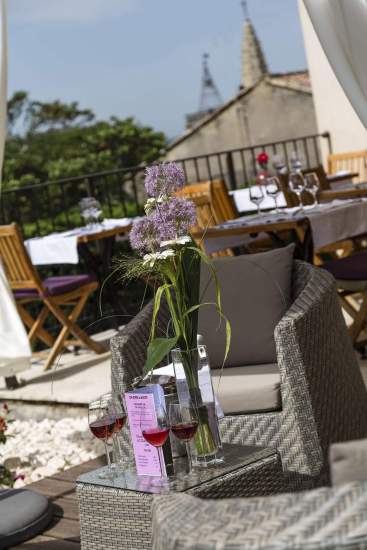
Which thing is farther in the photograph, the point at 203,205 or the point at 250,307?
the point at 203,205

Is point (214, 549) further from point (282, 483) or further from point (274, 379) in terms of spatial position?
point (274, 379)

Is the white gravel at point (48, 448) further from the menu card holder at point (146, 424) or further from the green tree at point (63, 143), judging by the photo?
the green tree at point (63, 143)

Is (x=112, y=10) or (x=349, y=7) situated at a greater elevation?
(x=112, y=10)

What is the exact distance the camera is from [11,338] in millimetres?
4723

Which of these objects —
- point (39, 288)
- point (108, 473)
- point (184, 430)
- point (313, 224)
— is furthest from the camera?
point (39, 288)

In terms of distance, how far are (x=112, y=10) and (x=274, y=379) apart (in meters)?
59.7

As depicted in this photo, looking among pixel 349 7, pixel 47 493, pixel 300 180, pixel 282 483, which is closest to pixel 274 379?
pixel 282 483

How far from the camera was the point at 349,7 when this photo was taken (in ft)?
12.1

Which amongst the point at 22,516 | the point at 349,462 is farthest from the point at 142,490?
the point at 349,462

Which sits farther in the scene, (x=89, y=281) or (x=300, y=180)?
(x=89, y=281)

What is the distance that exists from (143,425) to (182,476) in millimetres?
157

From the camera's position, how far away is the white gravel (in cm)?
456

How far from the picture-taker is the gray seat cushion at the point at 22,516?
3107 millimetres

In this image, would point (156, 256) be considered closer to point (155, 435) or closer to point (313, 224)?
point (155, 435)
